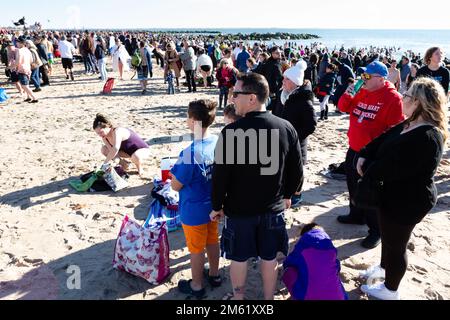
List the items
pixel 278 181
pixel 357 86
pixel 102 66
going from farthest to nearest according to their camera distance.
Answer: pixel 102 66, pixel 357 86, pixel 278 181

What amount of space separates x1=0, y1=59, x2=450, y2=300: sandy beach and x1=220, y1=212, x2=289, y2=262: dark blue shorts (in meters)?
0.70

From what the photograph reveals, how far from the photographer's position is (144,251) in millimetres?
3066

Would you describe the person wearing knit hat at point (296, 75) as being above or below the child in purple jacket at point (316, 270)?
above

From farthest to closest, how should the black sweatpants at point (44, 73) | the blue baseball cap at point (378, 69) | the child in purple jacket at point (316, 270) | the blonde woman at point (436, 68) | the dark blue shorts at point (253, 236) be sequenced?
the black sweatpants at point (44, 73) < the blonde woman at point (436, 68) < the blue baseball cap at point (378, 69) < the child in purple jacket at point (316, 270) < the dark blue shorts at point (253, 236)

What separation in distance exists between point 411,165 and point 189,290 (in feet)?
6.68

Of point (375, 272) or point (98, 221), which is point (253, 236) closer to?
point (375, 272)

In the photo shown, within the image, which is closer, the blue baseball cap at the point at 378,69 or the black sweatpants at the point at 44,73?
the blue baseball cap at the point at 378,69

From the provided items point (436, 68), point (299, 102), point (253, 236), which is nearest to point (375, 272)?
point (253, 236)

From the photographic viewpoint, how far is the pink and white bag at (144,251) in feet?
10.1

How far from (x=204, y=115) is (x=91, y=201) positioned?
2904 millimetres

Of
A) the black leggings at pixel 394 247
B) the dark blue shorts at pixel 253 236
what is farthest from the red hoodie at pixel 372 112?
the dark blue shorts at pixel 253 236

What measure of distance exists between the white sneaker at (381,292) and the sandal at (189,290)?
1.42 metres

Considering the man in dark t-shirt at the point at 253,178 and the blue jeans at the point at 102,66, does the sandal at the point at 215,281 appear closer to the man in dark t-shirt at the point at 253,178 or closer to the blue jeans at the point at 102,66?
the man in dark t-shirt at the point at 253,178
